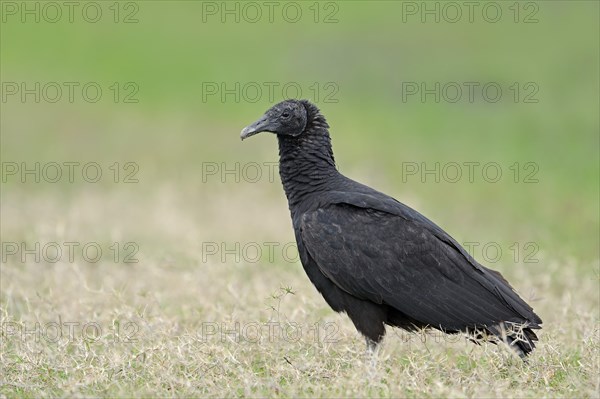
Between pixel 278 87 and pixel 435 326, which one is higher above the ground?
pixel 278 87

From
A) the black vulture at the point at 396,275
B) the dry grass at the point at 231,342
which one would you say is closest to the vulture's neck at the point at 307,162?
the black vulture at the point at 396,275

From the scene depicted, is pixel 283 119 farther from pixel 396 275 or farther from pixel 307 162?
pixel 396 275

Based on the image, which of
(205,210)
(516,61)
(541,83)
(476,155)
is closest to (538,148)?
(476,155)

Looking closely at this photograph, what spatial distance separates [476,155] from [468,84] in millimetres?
4534

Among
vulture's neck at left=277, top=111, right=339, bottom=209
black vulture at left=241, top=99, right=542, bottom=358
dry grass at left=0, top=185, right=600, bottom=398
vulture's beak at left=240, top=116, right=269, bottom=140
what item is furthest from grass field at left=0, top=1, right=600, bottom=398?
vulture's beak at left=240, top=116, right=269, bottom=140

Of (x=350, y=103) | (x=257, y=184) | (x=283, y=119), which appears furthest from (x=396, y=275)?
(x=350, y=103)

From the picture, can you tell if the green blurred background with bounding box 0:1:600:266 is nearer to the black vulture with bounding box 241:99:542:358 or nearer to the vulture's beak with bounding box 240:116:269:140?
the black vulture with bounding box 241:99:542:358

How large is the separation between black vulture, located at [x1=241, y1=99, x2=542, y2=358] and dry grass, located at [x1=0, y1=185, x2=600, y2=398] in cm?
18

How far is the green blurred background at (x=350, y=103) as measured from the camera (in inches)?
502

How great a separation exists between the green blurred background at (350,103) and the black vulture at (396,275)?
3.78 m

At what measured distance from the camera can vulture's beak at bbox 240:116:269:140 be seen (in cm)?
573

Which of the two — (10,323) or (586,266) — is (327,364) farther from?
(586,266)

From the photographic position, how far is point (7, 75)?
753 inches

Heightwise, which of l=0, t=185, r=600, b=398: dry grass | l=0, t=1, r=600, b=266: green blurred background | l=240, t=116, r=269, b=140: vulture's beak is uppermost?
l=0, t=1, r=600, b=266: green blurred background
